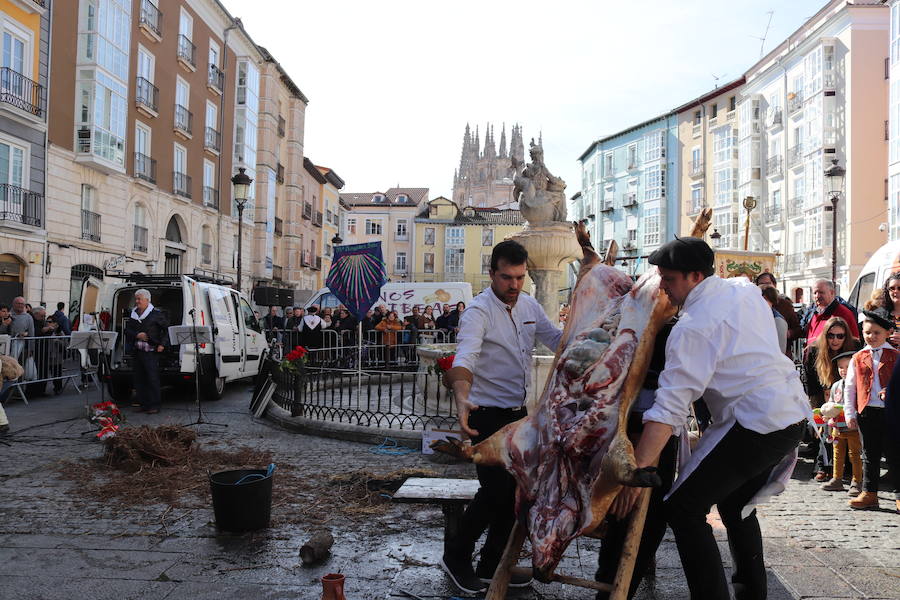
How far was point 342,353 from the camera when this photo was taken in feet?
49.9

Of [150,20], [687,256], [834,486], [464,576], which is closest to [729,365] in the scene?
[687,256]

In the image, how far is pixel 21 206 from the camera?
21828 mm

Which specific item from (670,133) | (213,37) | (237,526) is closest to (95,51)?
(213,37)

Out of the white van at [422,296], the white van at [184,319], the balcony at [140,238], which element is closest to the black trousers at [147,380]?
the white van at [184,319]

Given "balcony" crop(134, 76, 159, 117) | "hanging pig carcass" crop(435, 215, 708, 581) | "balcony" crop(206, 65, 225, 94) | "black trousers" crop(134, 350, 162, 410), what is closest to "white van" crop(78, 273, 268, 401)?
"black trousers" crop(134, 350, 162, 410)

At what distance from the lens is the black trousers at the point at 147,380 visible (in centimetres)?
1135

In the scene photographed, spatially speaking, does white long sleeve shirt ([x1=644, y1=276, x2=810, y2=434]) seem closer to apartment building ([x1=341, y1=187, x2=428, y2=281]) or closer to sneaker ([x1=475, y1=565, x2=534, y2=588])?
sneaker ([x1=475, y1=565, x2=534, y2=588])

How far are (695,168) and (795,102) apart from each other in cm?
1208

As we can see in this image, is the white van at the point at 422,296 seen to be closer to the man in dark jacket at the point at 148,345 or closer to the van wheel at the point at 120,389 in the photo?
the van wheel at the point at 120,389

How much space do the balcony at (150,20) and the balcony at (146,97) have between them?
6.33 feet

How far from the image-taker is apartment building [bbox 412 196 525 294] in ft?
246

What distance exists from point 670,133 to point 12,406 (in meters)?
Result: 50.9

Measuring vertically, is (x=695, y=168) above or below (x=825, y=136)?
above

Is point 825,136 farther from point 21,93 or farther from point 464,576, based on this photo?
point 464,576
